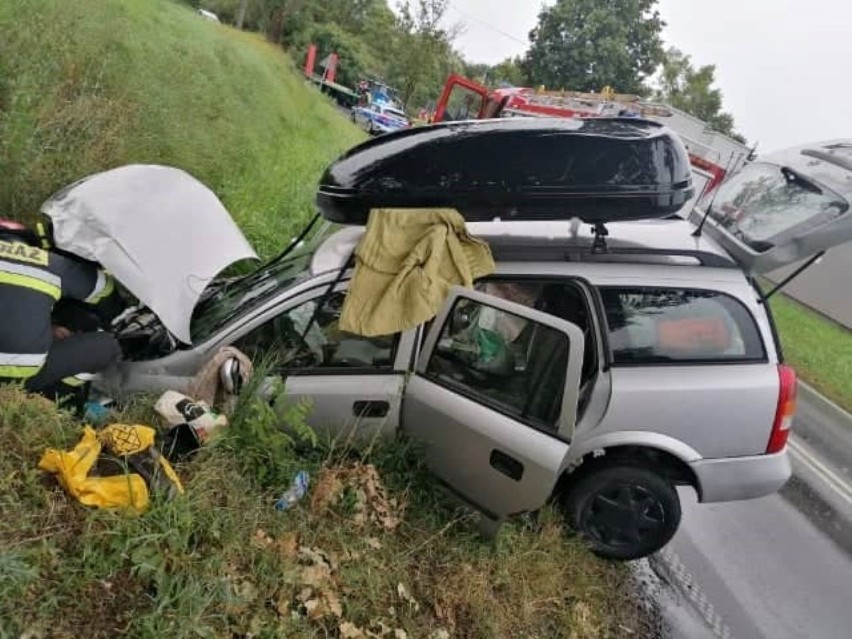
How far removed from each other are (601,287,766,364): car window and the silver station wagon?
1cm

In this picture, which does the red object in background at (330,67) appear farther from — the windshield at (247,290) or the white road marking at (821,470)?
the windshield at (247,290)

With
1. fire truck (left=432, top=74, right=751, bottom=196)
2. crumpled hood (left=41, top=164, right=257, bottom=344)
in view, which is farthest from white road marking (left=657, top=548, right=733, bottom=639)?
fire truck (left=432, top=74, right=751, bottom=196)

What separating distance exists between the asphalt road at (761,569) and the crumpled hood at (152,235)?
3.48m

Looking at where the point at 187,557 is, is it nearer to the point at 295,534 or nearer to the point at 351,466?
the point at 295,534

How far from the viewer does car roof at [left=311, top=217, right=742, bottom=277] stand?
3.85 m

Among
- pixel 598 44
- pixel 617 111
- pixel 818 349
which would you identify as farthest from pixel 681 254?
pixel 598 44

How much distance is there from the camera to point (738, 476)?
389 cm

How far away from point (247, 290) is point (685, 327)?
2622 mm

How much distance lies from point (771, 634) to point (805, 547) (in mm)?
1361

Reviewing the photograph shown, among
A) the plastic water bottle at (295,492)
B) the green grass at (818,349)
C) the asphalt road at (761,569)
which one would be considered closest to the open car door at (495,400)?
the plastic water bottle at (295,492)

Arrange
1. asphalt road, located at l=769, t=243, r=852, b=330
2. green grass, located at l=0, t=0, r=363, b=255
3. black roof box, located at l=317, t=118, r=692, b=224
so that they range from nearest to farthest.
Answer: black roof box, located at l=317, t=118, r=692, b=224 → green grass, located at l=0, t=0, r=363, b=255 → asphalt road, located at l=769, t=243, r=852, b=330

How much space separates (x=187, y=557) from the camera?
2.70 meters

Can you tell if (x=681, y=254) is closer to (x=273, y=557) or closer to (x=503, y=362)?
(x=503, y=362)

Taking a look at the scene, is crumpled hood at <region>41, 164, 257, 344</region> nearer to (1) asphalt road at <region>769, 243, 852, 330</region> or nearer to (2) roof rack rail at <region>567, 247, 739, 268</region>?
(2) roof rack rail at <region>567, 247, 739, 268</region>
